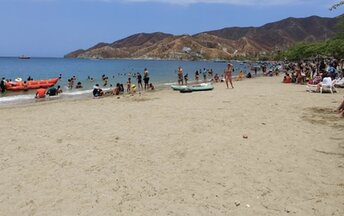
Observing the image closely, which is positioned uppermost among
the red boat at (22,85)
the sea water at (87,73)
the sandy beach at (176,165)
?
the sandy beach at (176,165)

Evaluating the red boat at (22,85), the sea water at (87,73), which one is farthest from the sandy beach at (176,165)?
the red boat at (22,85)

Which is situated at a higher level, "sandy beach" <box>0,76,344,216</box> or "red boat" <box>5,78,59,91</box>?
"sandy beach" <box>0,76,344,216</box>

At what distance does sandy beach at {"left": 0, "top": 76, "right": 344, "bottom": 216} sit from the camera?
17.4 feet

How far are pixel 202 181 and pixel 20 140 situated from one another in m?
5.35

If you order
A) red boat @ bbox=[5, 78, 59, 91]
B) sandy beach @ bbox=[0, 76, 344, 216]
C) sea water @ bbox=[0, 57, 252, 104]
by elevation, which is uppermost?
sandy beach @ bbox=[0, 76, 344, 216]

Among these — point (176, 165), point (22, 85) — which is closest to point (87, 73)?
point (22, 85)

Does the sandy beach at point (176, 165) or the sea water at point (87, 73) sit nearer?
the sandy beach at point (176, 165)

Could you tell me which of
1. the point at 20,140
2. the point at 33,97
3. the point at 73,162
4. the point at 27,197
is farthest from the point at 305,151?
the point at 33,97

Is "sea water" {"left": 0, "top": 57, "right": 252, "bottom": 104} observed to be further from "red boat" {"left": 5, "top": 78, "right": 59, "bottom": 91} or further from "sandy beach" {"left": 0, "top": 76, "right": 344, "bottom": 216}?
"sandy beach" {"left": 0, "top": 76, "right": 344, "bottom": 216}

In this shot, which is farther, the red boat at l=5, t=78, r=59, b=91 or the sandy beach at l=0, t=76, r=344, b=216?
the red boat at l=5, t=78, r=59, b=91

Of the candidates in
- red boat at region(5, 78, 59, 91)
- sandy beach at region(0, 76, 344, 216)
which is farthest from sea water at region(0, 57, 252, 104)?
sandy beach at region(0, 76, 344, 216)

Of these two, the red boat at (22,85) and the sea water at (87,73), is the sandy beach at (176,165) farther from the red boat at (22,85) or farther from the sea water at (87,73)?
the red boat at (22,85)

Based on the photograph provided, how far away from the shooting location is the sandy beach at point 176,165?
5.30 m

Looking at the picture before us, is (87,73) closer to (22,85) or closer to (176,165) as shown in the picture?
(22,85)
